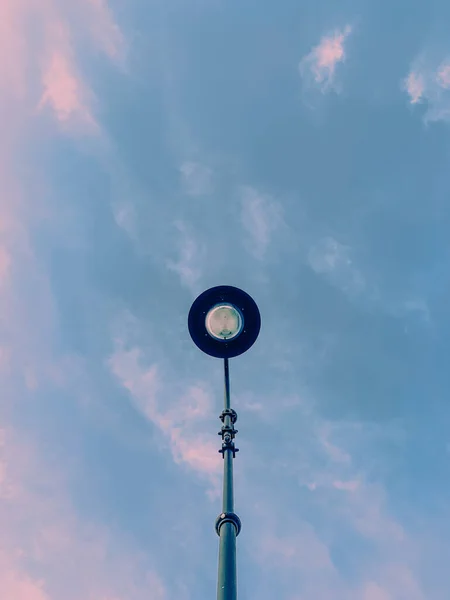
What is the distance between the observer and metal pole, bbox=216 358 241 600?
4824 millimetres

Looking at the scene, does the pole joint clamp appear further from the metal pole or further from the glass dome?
the glass dome

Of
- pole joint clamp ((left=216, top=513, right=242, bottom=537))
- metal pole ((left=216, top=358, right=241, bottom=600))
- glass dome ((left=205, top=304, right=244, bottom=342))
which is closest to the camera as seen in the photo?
metal pole ((left=216, top=358, right=241, bottom=600))

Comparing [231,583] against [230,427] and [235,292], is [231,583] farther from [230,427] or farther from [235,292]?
[235,292]

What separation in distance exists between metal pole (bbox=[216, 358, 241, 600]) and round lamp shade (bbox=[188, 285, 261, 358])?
3.96ft

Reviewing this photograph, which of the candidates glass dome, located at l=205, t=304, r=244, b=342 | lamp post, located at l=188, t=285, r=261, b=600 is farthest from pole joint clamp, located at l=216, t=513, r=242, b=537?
glass dome, located at l=205, t=304, r=244, b=342

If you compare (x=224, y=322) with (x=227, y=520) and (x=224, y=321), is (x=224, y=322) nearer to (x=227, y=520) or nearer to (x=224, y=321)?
(x=224, y=321)

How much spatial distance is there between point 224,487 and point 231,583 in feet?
4.26

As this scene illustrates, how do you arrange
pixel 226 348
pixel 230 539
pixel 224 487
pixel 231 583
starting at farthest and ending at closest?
1. pixel 226 348
2. pixel 224 487
3. pixel 230 539
4. pixel 231 583

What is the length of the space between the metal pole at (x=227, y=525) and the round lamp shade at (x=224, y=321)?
1206 mm

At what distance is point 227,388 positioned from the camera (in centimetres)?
766

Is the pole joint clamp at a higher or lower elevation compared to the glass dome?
lower

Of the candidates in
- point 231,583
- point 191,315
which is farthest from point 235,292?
point 231,583

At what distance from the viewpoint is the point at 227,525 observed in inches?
217

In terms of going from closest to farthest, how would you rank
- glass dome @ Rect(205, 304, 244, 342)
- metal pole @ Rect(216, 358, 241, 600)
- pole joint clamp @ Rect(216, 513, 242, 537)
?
metal pole @ Rect(216, 358, 241, 600) < pole joint clamp @ Rect(216, 513, 242, 537) < glass dome @ Rect(205, 304, 244, 342)
